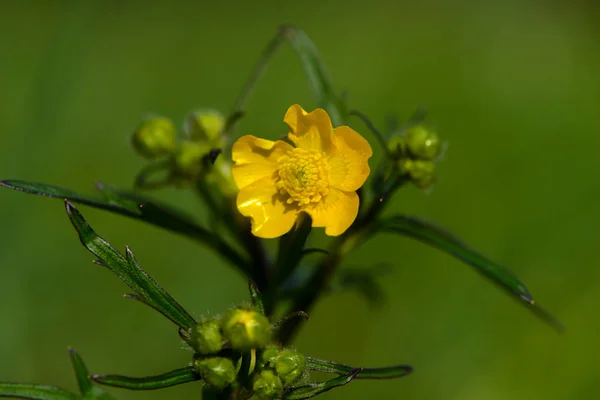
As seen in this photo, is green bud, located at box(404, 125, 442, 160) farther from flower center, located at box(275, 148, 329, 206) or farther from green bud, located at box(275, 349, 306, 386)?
green bud, located at box(275, 349, 306, 386)

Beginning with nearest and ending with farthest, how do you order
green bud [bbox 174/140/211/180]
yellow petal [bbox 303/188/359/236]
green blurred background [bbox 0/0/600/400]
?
yellow petal [bbox 303/188/359/236], green bud [bbox 174/140/211/180], green blurred background [bbox 0/0/600/400]

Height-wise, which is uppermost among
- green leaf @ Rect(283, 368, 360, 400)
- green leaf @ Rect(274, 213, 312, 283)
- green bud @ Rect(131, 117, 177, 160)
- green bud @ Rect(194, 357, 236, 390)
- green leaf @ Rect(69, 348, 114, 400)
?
green bud @ Rect(131, 117, 177, 160)

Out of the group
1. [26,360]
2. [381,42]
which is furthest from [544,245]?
[26,360]

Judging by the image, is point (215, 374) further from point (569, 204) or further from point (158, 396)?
point (569, 204)

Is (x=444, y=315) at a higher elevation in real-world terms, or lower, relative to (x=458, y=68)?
lower

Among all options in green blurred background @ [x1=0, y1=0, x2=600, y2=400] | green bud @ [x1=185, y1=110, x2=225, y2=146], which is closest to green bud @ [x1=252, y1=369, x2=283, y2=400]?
green bud @ [x1=185, y1=110, x2=225, y2=146]

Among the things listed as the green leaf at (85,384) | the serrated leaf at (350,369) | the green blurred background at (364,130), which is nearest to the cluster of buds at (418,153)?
the serrated leaf at (350,369)
